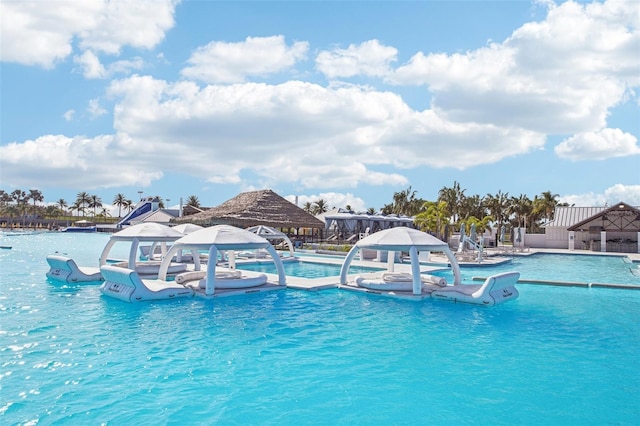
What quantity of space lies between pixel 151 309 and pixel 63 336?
106 inches

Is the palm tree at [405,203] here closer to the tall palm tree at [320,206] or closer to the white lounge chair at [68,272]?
the tall palm tree at [320,206]

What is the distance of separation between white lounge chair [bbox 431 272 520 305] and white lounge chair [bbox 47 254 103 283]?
1098 cm

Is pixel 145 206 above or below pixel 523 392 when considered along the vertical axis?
above

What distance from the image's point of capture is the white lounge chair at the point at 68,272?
15.4 m

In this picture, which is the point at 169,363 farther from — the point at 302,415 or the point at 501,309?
the point at 501,309

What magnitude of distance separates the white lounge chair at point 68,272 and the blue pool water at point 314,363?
9.86 feet

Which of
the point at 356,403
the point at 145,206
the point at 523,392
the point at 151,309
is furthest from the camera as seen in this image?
the point at 145,206

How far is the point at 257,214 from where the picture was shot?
34.6 m

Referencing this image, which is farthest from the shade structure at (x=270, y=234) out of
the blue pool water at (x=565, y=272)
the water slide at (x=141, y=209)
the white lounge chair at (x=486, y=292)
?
the water slide at (x=141, y=209)

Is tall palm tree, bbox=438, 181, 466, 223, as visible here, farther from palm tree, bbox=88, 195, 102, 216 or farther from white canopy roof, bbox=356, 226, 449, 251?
palm tree, bbox=88, 195, 102, 216

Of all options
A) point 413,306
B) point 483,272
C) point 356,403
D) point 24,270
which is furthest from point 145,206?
point 356,403

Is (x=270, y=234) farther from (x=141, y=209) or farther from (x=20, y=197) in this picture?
(x=20, y=197)

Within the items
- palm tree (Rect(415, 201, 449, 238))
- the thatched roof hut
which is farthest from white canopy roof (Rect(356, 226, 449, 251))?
palm tree (Rect(415, 201, 449, 238))

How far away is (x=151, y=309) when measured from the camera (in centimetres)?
1134
